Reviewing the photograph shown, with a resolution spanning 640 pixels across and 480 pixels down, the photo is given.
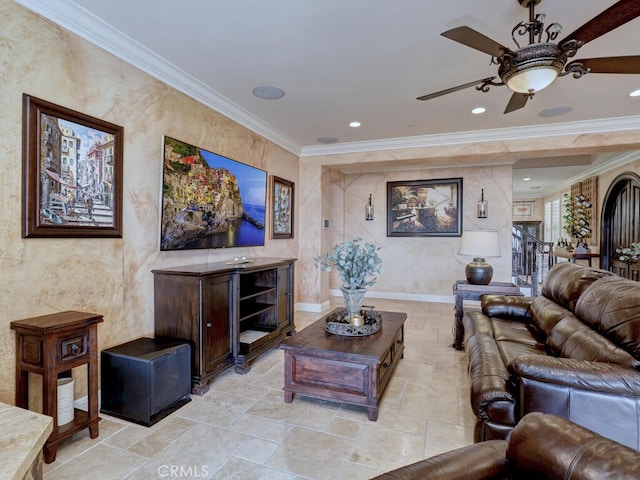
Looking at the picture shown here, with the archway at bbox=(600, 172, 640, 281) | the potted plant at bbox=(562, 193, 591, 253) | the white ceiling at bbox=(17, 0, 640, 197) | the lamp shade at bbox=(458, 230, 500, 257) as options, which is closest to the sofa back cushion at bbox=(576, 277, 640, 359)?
the lamp shade at bbox=(458, 230, 500, 257)

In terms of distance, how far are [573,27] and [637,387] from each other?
2399 mm

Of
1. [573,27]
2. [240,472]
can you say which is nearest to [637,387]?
[240,472]

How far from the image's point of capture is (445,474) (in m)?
0.95

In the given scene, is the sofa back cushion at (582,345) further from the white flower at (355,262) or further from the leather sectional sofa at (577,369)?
the white flower at (355,262)

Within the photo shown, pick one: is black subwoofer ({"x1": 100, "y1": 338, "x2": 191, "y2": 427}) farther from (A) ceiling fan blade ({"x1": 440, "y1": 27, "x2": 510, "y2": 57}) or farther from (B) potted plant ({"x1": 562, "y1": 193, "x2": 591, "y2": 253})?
(B) potted plant ({"x1": 562, "y1": 193, "x2": 591, "y2": 253})

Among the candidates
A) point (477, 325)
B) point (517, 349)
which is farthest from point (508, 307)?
point (517, 349)

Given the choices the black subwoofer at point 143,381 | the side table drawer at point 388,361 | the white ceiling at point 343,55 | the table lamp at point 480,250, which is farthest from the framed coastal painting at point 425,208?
the black subwoofer at point 143,381

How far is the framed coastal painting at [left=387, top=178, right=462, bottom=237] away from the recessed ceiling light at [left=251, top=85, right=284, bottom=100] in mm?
3701

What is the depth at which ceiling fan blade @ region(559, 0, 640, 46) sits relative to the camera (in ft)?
5.25

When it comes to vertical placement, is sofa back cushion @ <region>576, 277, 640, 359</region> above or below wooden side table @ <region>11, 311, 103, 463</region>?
above

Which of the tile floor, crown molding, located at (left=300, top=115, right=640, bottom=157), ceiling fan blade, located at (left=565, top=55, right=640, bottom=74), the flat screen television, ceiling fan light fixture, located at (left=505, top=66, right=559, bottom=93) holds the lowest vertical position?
the tile floor

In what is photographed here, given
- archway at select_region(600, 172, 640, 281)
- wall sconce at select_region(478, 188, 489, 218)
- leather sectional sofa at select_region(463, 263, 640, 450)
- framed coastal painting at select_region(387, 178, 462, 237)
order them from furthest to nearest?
1. framed coastal painting at select_region(387, 178, 462, 237)
2. wall sconce at select_region(478, 188, 489, 218)
3. archway at select_region(600, 172, 640, 281)
4. leather sectional sofa at select_region(463, 263, 640, 450)

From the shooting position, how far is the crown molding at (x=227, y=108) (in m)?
2.24

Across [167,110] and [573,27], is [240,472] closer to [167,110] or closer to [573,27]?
[167,110]
